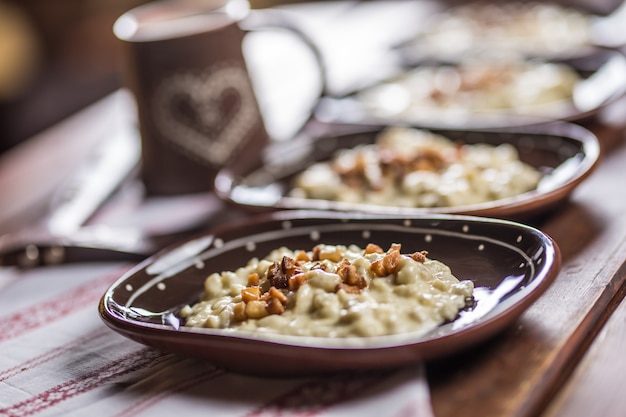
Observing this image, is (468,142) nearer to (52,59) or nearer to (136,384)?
(136,384)

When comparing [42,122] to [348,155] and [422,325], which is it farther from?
[422,325]

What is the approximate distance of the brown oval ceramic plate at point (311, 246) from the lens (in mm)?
905

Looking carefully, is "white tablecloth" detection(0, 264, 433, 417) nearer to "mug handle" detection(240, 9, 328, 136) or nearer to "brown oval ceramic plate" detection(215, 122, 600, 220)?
"brown oval ceramic plate" detection(215, 122, 600, 220)

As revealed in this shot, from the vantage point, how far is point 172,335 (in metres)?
0.97

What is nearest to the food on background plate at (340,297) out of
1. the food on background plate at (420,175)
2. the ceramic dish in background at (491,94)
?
the food on background plate at (420,175)

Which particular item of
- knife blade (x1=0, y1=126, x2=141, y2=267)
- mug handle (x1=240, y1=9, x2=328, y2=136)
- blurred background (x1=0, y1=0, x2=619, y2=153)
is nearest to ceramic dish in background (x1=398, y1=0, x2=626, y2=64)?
mug handle (x1=240, y1=9, x2=328, y2=136)

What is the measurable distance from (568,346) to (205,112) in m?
0.99

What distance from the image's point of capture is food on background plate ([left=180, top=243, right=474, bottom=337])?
97 centimetres

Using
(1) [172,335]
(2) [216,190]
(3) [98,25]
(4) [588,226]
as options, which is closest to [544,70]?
(4) [588,226]

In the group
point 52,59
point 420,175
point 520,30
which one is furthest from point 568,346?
point 52,59

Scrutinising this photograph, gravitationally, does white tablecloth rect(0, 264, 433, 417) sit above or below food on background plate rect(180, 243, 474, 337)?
below

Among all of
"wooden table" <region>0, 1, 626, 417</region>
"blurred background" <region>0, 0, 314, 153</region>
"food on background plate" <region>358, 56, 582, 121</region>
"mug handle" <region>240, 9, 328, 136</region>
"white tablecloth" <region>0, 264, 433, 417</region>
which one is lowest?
"blurred background" <region>0, 0, 314, 153</region>

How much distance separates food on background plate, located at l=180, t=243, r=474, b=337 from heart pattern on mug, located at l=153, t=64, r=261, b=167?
641 millimetres

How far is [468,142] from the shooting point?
5.67ft
